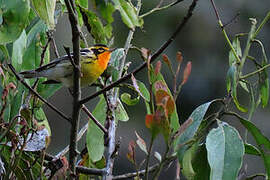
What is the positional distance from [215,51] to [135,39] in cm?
101

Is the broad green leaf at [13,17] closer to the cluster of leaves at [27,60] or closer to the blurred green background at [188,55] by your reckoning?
the cluster of leaves at [27,60]

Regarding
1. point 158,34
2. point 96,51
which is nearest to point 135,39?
point 158,34

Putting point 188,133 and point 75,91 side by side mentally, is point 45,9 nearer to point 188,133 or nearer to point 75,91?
point 75,91

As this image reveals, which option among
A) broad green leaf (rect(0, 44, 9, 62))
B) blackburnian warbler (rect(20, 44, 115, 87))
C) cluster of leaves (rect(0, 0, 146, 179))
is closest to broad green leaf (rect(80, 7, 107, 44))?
cluster of leaves (rect(0, 0, 146, 179))

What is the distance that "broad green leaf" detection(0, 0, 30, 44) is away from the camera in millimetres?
1078

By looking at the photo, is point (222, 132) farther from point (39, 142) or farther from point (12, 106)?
point (12, 106)

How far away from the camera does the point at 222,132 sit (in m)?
1.18

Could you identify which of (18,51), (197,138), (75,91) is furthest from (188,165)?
(18,51)

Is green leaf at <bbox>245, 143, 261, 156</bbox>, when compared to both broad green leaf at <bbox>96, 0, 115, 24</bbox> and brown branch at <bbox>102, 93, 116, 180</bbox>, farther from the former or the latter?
broad green leaf at <bbox>96, 0, 115, 24</bbox>

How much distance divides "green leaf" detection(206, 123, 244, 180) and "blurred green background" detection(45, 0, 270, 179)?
10.7ft

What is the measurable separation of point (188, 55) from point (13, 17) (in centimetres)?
453

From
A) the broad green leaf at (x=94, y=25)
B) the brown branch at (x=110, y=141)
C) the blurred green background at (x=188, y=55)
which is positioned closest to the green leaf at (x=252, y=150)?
the brown branch at (x=110, y=141)

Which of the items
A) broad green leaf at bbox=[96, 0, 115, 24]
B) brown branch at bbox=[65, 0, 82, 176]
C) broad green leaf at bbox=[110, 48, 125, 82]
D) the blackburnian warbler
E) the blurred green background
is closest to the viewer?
broad green leaf at bbox=[96, 0, 115, 24]

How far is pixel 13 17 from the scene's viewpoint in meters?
1.08
